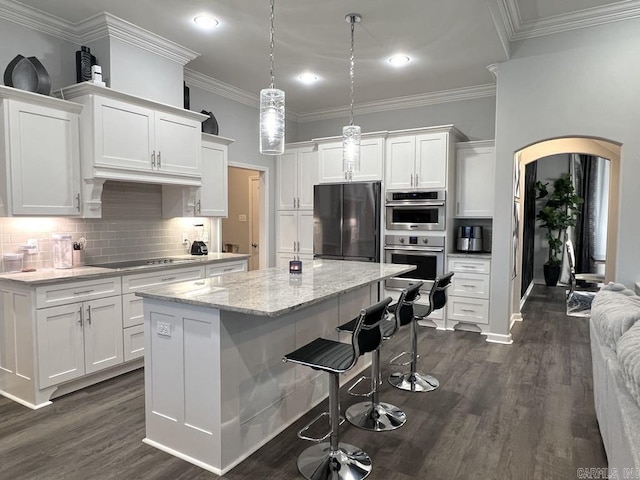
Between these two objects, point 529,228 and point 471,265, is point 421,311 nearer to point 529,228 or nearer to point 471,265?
point 471,265

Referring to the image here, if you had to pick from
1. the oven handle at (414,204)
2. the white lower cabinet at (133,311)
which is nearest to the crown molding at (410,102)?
the oven handle at (414,204)

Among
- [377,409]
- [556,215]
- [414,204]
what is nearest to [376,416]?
[377,409]

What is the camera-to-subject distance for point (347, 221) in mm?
5676

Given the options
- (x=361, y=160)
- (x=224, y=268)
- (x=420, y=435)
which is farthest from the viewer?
(x=361, y=160)

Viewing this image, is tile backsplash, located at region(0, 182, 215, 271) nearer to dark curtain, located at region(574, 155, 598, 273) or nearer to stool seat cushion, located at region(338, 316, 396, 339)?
stool seat cushion, located at region(338, 316, 396, 339)

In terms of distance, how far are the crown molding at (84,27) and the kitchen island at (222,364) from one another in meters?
2.44

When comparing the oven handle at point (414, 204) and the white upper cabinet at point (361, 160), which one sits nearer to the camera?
the oven handle at point (414, 204)

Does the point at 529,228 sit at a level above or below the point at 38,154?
below

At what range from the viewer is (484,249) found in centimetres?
547

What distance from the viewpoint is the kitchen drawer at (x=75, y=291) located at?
3039 mm

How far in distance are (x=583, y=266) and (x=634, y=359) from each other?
8100 millimetres

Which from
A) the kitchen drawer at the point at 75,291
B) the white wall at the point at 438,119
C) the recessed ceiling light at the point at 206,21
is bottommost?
the kitchen drawer at the point at 75,291

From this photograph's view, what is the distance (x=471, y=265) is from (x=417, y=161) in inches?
56.9

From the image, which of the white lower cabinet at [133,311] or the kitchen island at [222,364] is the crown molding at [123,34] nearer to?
the white lower cabinet at [133,311]
